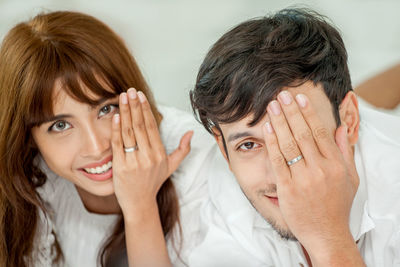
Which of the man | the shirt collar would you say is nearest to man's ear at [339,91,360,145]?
the man

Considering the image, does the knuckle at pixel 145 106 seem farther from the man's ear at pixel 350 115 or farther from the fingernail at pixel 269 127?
the man's ear at pixel 350 115

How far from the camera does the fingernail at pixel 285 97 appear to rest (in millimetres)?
1093

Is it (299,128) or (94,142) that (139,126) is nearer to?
(94,142)

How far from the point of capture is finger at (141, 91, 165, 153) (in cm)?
139

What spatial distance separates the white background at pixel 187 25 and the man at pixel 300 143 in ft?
4.24

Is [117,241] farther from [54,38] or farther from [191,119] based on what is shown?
[54,38]

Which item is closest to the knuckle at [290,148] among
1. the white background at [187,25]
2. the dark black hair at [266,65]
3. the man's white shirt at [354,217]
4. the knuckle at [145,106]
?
the dark black hair at [266,65]

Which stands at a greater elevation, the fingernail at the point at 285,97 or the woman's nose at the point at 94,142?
the fingernail at the point at 285,97

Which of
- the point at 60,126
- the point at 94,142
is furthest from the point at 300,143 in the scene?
the point at 60,126

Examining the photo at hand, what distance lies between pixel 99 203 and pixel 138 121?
44cm

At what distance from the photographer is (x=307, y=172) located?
1101 millimetres

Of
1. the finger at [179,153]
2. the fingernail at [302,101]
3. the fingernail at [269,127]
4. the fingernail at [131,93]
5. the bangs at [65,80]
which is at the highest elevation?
the bangs at [65,80]

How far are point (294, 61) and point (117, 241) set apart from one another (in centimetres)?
82

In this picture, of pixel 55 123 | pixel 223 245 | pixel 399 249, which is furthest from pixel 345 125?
pixel 55 123
